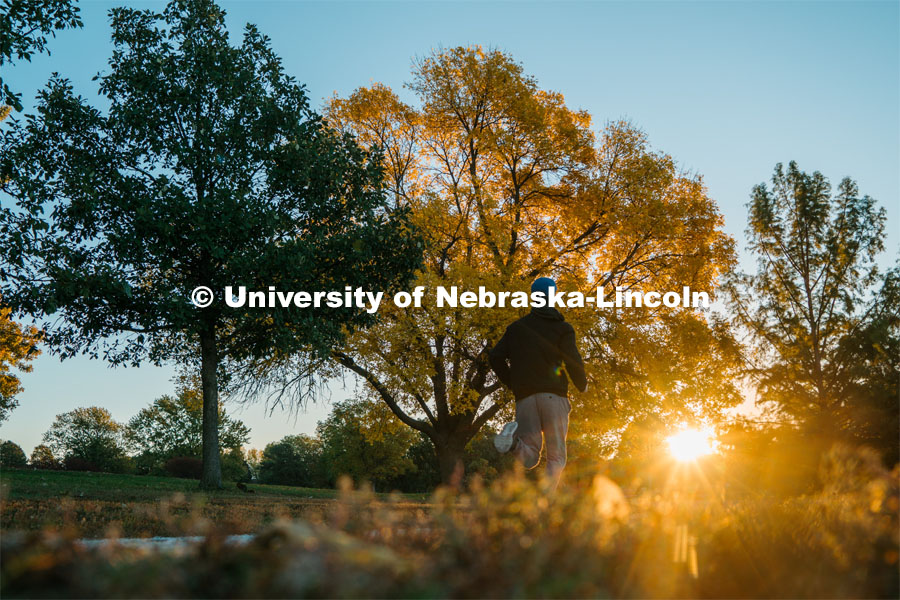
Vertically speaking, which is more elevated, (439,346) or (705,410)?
(439,346)

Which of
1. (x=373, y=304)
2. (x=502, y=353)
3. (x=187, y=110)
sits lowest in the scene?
(x=502, y=353)

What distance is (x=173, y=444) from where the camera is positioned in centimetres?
7856

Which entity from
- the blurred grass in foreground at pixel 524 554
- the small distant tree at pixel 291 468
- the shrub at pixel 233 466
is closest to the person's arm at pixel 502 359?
the blurred grass in foreground at pixel 524 554

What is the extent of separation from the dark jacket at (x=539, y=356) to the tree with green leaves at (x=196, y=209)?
26.2 ft

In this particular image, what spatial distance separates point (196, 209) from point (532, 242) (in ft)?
37.7

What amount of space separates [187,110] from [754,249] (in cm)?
1945

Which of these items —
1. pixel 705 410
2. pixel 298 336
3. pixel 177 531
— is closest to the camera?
pixel 177 531

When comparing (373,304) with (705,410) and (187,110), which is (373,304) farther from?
(705,410)

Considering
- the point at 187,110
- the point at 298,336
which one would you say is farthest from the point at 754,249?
the point at 187,110

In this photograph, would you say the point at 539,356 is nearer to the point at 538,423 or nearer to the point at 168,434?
the point at 538,423

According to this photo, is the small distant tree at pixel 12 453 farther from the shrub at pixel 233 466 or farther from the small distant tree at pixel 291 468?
the small distant tree at pixel 291 468

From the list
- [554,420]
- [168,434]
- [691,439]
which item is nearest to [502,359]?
[554,420]
